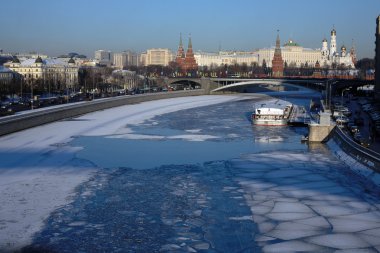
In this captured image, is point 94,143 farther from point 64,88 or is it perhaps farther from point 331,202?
point 64,88

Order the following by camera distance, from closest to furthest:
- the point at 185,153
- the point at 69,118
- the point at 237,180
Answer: the point at 237,180, the point at 185,153, the point at 69,118

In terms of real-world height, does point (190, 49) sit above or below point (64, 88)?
above

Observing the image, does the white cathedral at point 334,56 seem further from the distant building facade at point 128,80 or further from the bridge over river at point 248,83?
the distant building facade at point 128,80

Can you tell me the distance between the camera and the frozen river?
22.1 feet

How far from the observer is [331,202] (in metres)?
8.52

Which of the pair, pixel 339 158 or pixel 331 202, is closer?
pixel 331 202

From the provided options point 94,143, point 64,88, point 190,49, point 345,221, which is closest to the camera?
point 345,221

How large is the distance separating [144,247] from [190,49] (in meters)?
61.4

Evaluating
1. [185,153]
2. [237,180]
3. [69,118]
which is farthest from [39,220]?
[69,118]

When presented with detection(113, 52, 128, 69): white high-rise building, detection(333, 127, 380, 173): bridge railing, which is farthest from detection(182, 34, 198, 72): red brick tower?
detection(113, 52, 128, 69): white high-rise building

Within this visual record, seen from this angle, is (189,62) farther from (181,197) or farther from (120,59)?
(120,59)

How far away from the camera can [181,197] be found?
29.7 ft

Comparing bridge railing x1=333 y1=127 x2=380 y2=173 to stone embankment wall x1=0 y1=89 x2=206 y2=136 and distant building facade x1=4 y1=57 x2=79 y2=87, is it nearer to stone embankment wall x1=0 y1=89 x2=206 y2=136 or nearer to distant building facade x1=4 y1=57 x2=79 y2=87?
stone embankment wall x1=0 y1=89 x2=206 y2=136

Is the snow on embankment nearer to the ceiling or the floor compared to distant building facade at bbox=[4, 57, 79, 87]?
nearer to the floor
